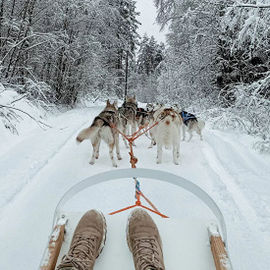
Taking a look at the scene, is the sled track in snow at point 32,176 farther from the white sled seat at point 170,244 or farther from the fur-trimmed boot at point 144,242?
the fur-trimmed boot at point 144,242

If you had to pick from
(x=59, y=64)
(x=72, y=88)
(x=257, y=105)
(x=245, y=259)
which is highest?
(x=59, y=64)

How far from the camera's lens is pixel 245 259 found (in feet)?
6.61

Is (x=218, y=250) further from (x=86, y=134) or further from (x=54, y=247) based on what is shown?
(x=86, y=134)

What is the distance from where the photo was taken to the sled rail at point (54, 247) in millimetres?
1269

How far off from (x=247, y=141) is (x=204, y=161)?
1.77 meters

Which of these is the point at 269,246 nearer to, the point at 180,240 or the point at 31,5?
the point at 180,240

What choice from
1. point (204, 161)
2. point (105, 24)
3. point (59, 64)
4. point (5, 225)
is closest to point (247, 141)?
point (204, 161)

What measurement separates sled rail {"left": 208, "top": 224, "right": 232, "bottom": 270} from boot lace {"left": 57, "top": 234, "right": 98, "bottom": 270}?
76cm

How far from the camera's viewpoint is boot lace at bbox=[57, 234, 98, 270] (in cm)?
124

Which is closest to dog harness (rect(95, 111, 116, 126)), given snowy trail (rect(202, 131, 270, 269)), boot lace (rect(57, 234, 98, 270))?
snowy trail (rect(202, 131, 270, 269))

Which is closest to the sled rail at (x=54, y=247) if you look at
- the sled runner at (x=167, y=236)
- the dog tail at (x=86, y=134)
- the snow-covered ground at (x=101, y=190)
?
the sled runner at (x=167, y=236)

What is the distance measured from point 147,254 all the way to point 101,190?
1958mm

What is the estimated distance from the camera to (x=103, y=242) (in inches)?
60.1

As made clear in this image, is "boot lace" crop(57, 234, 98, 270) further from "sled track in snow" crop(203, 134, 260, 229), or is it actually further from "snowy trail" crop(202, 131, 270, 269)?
"sled track in snow" crop(203, 134, 260, 229)
